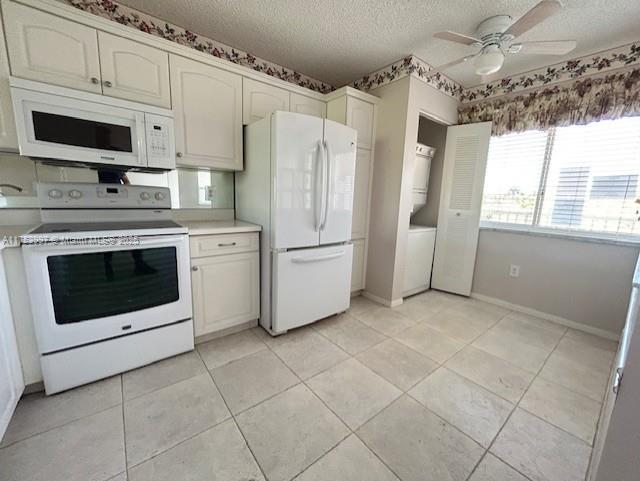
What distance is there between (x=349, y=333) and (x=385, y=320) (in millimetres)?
A: 453

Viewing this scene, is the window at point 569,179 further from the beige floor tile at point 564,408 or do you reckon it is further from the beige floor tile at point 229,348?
the beige floor tile at point 229,348

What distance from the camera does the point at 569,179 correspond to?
8.04ft

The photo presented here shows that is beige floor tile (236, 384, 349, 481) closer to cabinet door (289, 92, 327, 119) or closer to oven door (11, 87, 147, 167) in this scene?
oven door (11, 87, 147, 167)

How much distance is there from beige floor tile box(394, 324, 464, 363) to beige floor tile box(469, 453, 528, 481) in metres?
0.73

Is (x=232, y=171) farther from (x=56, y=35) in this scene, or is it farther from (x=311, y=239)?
(x=56, y=35)

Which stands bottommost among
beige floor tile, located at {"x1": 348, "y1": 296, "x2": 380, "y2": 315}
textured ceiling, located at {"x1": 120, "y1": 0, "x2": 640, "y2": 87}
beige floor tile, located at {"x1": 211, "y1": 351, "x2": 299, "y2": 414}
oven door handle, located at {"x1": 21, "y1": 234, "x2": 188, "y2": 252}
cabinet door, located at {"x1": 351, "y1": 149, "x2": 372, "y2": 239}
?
beige floor tile, located at {"x1": 211, "y1": 351, "x2": 299, "y2": 414}

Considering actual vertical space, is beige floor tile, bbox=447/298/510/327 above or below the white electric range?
below

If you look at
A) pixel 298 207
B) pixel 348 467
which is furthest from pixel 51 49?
pixel 348 467

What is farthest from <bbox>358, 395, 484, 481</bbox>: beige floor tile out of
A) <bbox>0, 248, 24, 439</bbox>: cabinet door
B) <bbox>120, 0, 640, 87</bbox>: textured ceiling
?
<bbox>120, 0, 640, 87</bbox>: textured ceiling

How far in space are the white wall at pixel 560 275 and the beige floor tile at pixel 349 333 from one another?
1675mm

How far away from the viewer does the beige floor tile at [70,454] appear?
104cm

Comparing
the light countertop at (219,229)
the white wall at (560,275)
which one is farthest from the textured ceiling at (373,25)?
the white wall at (560,275)

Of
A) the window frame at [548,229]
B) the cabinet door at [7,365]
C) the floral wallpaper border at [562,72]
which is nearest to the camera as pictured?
the cabinet door at [7,365]

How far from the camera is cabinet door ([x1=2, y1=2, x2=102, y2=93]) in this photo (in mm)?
1394
